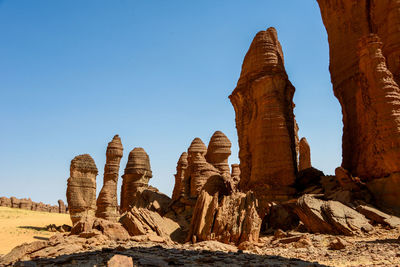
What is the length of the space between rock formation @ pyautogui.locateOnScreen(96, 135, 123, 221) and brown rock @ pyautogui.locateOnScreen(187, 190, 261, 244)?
723 inches

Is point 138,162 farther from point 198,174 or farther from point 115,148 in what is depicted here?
point 198,174

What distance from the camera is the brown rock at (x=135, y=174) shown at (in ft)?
103

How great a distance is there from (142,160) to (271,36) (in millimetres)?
18482

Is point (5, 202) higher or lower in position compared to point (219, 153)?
lower

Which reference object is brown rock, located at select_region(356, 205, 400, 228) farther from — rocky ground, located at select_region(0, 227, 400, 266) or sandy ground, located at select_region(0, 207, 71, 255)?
sandy ground, located at select_region(0, 207, 71, 255)

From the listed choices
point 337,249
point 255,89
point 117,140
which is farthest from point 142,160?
point 337,249

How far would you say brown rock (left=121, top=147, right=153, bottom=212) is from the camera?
103 ft

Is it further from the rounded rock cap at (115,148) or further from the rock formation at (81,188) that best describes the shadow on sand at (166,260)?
the rounded rock cap at (115,148)

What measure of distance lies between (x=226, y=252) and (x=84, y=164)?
2500cm

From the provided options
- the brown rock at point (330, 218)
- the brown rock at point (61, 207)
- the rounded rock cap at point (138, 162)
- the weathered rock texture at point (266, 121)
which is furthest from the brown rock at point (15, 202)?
the brown rock at point (330, 218)

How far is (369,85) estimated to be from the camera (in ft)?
47.4

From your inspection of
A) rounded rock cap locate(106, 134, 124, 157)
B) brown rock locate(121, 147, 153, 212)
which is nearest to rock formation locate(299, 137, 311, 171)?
brown rock locate(121, 147, 153, 212)

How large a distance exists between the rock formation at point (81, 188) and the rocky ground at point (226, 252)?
20.3 m

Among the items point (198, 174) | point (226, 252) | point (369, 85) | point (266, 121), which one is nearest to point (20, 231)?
point (198, 174)
